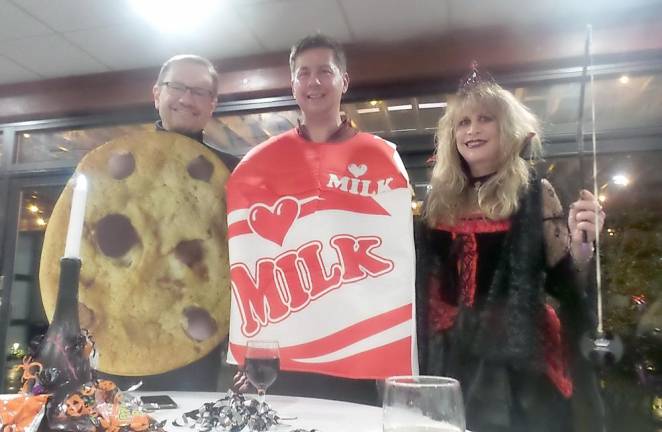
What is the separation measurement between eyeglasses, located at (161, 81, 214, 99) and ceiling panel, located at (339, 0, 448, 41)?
60cm

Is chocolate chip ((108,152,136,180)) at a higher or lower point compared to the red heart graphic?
higher

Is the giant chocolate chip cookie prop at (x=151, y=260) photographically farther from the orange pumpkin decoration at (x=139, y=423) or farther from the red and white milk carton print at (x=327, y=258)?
the orange pumpkin decoration at (x=139, y=423)

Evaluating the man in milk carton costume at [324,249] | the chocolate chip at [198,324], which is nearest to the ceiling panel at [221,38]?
the man in milk carton costume at [324,249]

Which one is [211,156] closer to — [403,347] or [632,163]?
[403,347]

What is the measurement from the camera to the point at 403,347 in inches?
51.9

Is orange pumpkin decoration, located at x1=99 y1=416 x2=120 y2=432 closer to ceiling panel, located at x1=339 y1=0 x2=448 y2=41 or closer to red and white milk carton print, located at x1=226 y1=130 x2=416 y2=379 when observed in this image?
red and white milk carton print, located at x1=226 y1=130 x2=416 y2=379

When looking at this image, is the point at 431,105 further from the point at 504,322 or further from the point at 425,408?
the point at 425,408

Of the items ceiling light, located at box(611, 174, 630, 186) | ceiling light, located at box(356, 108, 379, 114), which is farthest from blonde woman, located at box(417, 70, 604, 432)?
ceiling light, located at box(356, 108, 379, 114)

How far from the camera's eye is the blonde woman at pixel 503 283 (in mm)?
1285

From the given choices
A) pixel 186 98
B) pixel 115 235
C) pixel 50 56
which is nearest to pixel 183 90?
pixel 186 98

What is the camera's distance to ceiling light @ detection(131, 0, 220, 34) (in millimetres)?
1821

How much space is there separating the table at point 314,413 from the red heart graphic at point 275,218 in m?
0.43

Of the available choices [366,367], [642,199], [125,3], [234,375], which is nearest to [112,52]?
[125,3]

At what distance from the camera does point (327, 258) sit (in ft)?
4.59
